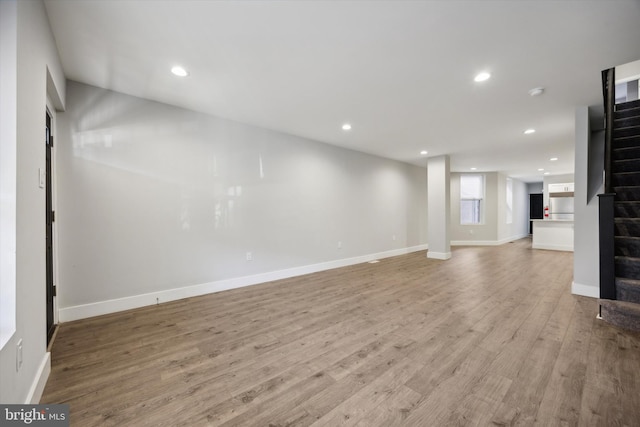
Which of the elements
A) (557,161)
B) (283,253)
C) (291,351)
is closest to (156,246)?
(283,253)

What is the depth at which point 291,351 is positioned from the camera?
2.11m

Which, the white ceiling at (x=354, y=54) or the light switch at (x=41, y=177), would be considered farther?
the white ceiling at (x=354, y=54)

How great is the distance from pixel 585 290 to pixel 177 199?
220 inches

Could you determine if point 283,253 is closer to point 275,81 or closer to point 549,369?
point 275,81

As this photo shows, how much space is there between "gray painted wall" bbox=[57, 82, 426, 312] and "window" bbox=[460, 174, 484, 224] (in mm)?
5616

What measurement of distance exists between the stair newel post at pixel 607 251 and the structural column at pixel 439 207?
340cm

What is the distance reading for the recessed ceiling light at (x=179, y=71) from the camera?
8.25 ft

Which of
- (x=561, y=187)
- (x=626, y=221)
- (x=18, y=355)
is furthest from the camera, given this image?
(x=561, y=187)

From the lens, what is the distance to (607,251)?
107 inches

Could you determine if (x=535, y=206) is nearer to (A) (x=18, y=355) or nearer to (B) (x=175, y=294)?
(B) (x=175, y=294)

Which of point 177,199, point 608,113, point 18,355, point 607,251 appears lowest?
point 18,355

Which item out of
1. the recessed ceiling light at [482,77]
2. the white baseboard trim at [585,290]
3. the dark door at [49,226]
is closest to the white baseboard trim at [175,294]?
the dark door at [49,226]

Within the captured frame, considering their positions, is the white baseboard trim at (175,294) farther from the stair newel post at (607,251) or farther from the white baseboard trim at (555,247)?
the white baseboard trim at (555,247)

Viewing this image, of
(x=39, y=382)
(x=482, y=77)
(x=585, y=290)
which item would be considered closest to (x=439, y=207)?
(x=585, y=290)
